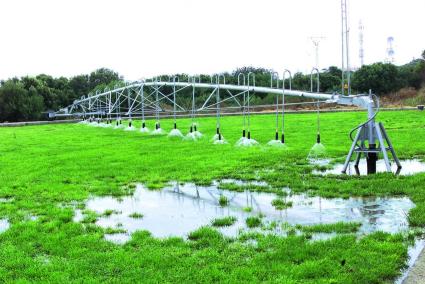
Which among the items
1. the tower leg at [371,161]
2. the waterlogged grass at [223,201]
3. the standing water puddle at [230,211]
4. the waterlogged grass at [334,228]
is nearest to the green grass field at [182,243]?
the waterlogged grass at [334,228]

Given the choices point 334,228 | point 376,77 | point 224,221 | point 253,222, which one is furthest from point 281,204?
point 376,77

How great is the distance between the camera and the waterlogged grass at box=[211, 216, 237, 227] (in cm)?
721

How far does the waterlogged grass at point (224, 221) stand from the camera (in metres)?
7.21

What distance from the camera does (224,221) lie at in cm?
730

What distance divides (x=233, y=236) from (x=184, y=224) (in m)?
1.11

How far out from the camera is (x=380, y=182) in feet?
31.3

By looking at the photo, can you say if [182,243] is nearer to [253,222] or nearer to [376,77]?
[253,222]

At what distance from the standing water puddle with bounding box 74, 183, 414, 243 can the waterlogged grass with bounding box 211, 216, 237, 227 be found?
87 millimetres

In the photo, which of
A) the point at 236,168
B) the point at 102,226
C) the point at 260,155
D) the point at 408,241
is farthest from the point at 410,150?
the point at 102,226

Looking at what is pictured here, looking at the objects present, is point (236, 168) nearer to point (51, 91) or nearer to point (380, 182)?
point (380, 182)

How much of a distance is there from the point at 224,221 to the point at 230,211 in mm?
783

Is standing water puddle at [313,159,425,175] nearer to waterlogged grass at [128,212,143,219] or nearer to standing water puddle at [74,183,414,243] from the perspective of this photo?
standing water puddle at [74,183,414,243]

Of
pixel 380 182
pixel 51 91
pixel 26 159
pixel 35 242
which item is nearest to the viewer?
pixel 35 242

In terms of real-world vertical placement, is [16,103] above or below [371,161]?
above
